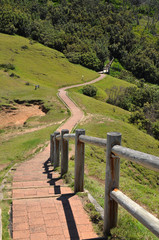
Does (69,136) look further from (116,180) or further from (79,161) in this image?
(116,180)

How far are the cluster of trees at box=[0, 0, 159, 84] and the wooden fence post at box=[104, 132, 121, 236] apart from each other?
68.0 meters

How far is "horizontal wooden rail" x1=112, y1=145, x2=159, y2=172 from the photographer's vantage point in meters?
2.47

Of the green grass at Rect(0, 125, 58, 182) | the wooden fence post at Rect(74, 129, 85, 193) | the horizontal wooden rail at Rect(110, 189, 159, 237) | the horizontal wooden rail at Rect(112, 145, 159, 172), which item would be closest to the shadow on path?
the wooden fence post at Rect(74, 129, 85, 193)

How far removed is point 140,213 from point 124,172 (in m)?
9.77

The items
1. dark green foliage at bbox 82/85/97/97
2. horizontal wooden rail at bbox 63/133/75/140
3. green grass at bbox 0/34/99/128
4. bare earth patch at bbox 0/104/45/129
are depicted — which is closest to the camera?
horizontal wooden rail at bbox 63/133/75/140

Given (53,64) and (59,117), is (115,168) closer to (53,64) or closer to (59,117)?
(59,117)

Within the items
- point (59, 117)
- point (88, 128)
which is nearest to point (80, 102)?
point (59, 117)

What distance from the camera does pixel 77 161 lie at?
16.8 feet

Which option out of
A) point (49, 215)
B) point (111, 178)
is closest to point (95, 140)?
point (111, 178)

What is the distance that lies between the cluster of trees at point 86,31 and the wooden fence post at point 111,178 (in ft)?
223

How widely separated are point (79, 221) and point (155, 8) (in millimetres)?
187055

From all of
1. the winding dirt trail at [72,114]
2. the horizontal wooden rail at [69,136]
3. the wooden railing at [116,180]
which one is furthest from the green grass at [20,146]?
the wooden railing at [116,180]

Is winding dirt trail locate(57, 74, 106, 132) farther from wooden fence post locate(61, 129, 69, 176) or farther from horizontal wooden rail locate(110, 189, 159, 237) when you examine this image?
horizontal wooden rail locate(110, 189, 159, 237)

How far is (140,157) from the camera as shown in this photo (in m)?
2.72
